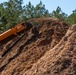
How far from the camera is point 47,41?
477 inches

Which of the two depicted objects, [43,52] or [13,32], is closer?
[43,52]

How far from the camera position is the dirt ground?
9812 mm

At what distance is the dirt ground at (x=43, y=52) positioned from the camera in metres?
9.81

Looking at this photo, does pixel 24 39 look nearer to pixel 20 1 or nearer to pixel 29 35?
pixel 29 35

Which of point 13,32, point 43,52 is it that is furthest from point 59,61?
point 13,32

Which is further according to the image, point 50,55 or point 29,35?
point 29,35

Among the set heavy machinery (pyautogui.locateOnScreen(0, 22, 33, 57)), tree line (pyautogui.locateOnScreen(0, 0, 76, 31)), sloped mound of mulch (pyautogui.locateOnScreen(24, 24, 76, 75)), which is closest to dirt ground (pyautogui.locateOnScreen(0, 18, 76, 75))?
sloped mound of mulch (pyautogui.locateOnScreen(24, 24, 76, 75))

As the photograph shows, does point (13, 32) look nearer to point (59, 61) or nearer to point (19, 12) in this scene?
point (59, 61)

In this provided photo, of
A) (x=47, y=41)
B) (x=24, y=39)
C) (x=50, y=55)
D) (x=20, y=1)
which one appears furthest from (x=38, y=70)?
(x=20, y=1)

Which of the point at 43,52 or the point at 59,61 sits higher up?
the point at 43,52

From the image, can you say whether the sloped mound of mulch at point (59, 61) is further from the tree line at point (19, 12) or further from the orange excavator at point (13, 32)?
the tree line at point (19, 12)

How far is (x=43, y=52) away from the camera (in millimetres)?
11492

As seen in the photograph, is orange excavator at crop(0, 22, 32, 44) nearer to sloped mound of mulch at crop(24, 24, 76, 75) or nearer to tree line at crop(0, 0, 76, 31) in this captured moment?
sloped mound of mulch at crop(24, 24, 76, 75)

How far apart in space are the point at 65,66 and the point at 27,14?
3626 cm
